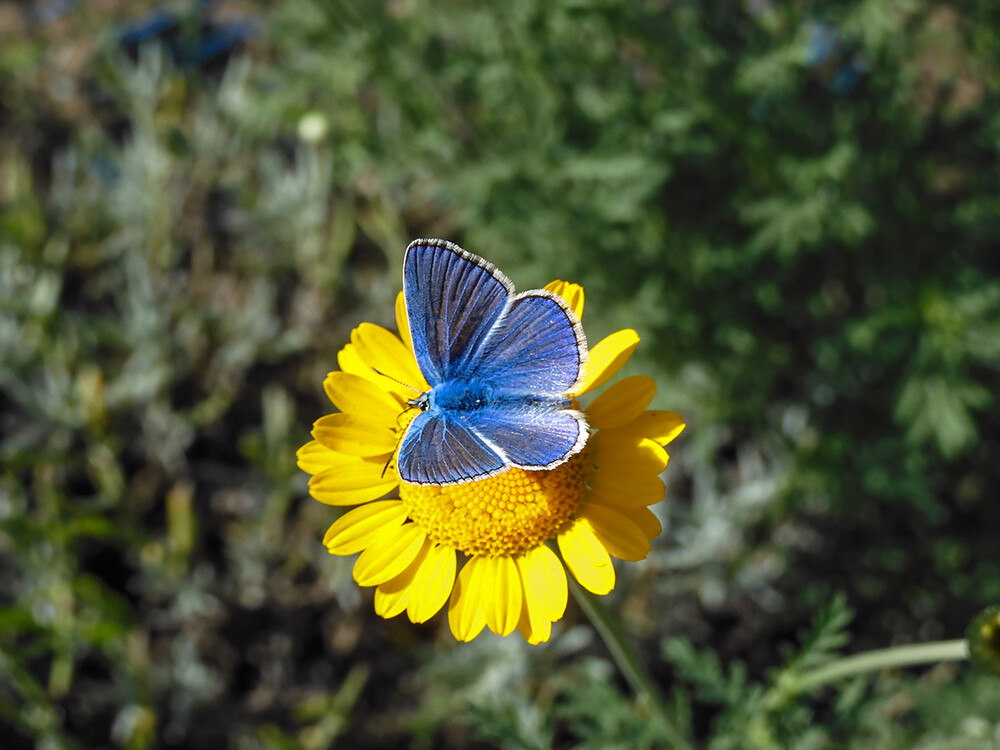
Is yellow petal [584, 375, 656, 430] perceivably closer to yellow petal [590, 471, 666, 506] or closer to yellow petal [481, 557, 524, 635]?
yellow petal [590, 471, 666, 506]

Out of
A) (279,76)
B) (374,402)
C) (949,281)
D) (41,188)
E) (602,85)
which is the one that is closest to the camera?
(374,402)

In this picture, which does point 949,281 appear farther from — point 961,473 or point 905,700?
point 905,700

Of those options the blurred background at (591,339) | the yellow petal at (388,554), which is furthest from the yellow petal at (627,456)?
the blurred background at (591,339)

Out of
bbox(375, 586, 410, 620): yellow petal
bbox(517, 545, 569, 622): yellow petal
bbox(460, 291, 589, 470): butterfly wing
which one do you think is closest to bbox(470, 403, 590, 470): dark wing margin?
bbox(460, 291, 589, 470): butterfly wing

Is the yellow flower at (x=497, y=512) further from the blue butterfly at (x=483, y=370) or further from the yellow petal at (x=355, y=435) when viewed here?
the blue butterfly at (x=483, y=370)

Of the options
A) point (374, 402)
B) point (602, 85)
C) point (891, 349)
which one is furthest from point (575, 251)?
point (374, 402)

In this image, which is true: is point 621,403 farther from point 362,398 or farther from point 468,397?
point 362,398
